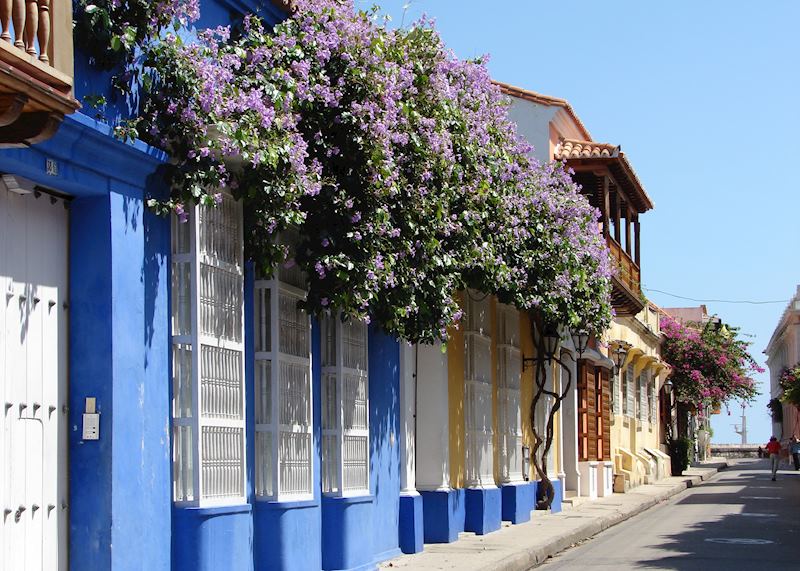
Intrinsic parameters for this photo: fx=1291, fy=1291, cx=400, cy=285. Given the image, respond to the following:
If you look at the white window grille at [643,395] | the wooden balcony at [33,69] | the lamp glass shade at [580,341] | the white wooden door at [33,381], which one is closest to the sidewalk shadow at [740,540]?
the lamp glass shade at [580,341]

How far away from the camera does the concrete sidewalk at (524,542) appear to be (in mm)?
13745

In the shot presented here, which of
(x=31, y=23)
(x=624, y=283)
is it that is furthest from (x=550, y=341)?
(x=31, y=23)

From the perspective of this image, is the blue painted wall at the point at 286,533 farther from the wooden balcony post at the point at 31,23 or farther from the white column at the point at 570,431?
the white column at the point at 570,431

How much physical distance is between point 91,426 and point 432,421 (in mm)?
7922

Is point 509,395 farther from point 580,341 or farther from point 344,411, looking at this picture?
point 344,411

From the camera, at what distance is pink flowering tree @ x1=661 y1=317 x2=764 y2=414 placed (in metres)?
47.3

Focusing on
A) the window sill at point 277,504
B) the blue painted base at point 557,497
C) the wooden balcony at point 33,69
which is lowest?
the blue painted base at point 557,497

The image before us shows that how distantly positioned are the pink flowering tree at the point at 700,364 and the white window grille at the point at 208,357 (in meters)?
38.3

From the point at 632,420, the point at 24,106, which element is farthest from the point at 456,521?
the point at 632,420

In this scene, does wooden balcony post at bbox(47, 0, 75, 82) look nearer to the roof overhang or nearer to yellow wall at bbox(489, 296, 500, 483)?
yellow wall at bbox(489, 296, 500, 483)

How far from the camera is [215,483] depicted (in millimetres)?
10000

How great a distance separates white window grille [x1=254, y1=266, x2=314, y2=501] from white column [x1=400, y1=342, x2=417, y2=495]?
10.5 feet

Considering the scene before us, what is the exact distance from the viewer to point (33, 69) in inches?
266

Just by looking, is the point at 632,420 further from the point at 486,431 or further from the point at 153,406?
the point at 153,406
